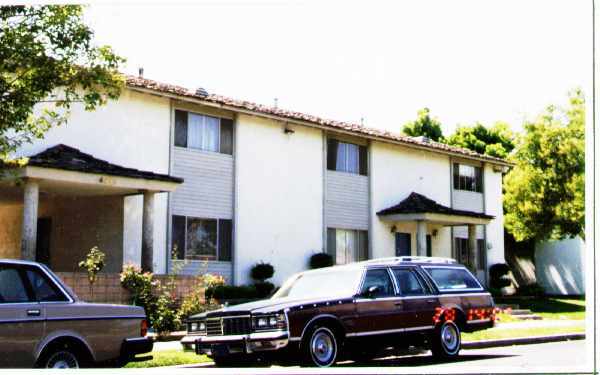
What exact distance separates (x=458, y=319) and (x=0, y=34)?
326 inches

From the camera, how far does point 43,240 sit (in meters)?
18.5

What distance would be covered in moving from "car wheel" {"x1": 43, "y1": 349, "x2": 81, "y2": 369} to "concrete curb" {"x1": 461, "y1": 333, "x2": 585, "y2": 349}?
8.15 m

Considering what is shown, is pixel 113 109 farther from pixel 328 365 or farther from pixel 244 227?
pixel 328 365

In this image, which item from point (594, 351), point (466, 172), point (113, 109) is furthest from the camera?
point (466, 172)

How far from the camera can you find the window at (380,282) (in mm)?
12594

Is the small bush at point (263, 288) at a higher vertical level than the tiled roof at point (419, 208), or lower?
lower

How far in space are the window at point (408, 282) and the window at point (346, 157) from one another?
8.62 m

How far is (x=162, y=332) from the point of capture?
1528 cm

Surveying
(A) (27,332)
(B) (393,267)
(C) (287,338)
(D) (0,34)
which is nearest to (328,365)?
(C) (287,338)

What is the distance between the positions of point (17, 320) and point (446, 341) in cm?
691

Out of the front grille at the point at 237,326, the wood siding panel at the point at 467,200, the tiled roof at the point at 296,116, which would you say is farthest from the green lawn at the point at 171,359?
the wood siding panel at the point at 467,200

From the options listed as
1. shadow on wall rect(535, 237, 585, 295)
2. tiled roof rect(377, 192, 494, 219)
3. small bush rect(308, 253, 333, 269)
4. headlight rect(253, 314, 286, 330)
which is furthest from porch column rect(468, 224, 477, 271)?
headlight rect(253, 314, 286, 330)

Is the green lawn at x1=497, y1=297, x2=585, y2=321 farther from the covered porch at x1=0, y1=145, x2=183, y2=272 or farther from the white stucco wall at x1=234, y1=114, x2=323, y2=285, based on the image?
the covered porch at x1=0, y1=145, x2=183, y2=272

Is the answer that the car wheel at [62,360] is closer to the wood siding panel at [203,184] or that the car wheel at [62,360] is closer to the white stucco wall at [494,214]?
the wood siding panel at [203,184]
